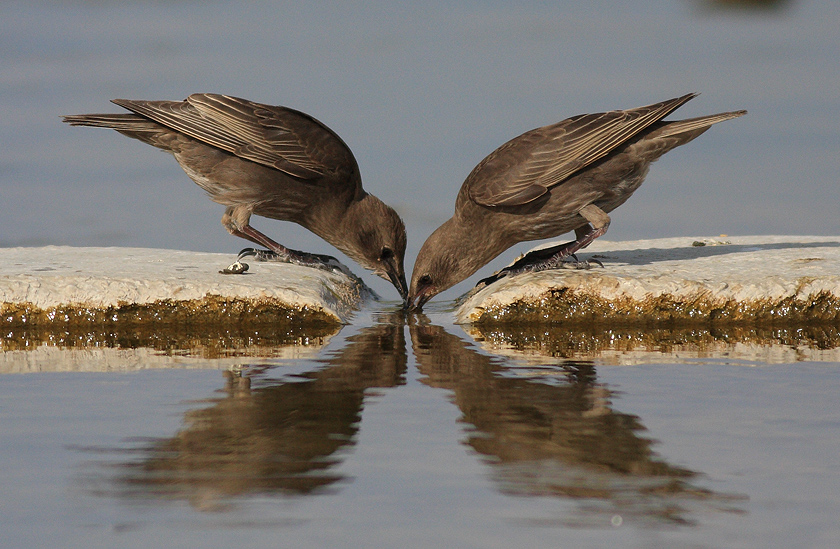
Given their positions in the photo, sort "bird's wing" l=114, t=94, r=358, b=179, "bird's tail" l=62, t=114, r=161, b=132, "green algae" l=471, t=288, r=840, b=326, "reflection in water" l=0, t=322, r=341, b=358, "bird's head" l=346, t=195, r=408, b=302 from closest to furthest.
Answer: "reflection in water" l=0, t=322, r=341, b=358 < "green algae" l=471, t=288, r=840, b=326 < "bird's wing" l=114, t=94, r=358, b=179 < "bird's tail" l=62, t=114, r=161, b=132 < "bird's head" l=346, t=195, r=408, b=302

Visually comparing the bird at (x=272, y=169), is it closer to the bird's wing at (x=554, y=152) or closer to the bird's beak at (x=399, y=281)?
the bird's beak at (x=399, y=281)

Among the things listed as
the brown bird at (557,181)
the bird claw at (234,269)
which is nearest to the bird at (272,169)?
the brown bird at (557,181)

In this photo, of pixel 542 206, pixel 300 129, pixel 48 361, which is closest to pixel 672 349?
pixel 542 206

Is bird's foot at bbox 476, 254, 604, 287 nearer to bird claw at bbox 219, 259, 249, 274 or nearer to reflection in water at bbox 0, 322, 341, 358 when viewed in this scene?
reflection in water at bbox 0, 322, 341, 358

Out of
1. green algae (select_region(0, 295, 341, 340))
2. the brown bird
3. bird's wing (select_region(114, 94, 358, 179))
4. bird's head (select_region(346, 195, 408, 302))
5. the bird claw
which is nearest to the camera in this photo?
green algae (select_region(0, 295, 341, 340))

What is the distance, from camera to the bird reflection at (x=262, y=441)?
2.68 meters

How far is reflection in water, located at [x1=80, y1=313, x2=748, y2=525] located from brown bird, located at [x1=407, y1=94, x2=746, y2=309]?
10.1ft

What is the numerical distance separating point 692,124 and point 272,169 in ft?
13.1

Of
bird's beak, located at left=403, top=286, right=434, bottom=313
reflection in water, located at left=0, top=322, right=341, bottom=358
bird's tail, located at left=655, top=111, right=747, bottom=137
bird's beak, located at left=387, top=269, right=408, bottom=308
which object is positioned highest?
bird's tail, located at left=655, top=111, right=747, bottom=137

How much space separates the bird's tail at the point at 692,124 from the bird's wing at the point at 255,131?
315 cm

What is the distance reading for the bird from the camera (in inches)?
334

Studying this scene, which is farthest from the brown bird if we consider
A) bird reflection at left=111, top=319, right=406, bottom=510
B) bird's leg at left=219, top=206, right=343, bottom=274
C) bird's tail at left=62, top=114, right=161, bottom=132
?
bird reflection at left=111, top=319, right=406, bottom=510

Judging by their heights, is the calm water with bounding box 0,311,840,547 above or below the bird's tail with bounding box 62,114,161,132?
below

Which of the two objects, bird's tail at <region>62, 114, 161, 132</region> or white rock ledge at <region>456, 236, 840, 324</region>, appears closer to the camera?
white rock ledge at <region>456, 236, 840, 324</region>
